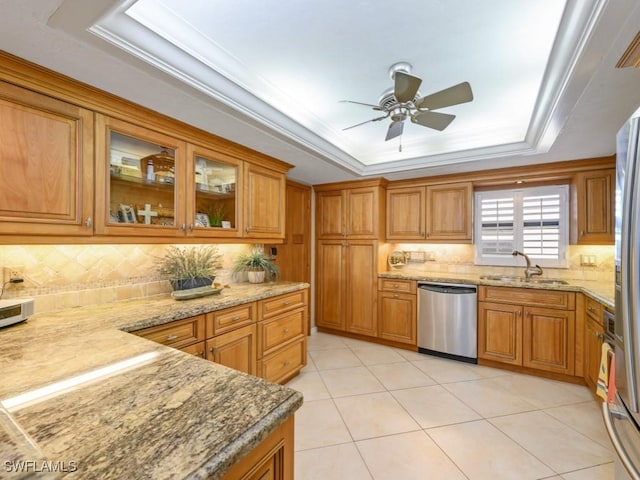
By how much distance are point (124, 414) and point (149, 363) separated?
32cm

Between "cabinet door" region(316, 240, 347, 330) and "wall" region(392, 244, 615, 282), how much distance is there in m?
0.91

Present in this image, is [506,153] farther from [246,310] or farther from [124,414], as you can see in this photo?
[124,414]

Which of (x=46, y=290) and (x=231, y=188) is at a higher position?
(x=231, y=188)

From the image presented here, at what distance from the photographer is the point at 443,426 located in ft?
6.96

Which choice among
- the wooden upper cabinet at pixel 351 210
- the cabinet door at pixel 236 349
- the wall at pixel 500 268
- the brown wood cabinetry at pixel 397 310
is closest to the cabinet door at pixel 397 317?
the brown wood cabinetry at pixel 397 310

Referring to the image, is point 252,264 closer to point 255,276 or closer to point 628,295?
point 255,276

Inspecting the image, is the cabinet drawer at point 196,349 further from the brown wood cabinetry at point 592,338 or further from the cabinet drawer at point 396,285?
the brown wood cabinetry at point 592,338

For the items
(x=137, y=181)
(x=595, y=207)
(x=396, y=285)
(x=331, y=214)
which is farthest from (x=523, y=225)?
(x=137, y=181)

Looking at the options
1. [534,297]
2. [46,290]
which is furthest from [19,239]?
[534,297]

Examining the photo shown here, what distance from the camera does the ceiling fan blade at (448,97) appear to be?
169cm

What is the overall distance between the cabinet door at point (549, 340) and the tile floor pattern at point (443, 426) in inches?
6.7

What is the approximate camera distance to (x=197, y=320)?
190 centimetres

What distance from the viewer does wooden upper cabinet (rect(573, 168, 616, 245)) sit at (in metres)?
2.83

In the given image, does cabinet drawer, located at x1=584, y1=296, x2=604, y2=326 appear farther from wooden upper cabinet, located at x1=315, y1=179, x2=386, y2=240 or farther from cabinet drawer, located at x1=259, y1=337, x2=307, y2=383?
cabinet drawer, located at x1=259, y1=337, x2=307, y2=383
